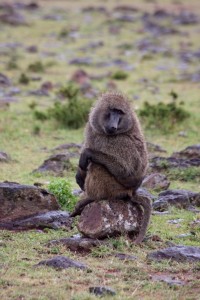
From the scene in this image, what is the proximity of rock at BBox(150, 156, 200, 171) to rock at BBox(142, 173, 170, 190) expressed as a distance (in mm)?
956

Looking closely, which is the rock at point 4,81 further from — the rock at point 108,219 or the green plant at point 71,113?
the rock at point 108,219

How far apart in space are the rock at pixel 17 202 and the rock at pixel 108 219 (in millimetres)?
793

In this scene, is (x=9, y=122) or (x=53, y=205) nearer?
(x=53, y=205)

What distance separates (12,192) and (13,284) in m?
2.16

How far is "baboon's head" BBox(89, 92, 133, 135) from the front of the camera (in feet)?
25.9

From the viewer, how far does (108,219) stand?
774 centimetres

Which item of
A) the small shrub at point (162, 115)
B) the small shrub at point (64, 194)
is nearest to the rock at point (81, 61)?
the small shrub at point (162, 115)

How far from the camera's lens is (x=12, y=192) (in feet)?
27.5

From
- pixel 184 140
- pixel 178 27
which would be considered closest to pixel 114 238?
pixel 184 140

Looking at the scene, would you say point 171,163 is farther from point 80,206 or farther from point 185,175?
point 80,206

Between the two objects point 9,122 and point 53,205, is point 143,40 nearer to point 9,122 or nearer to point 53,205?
point 9,122

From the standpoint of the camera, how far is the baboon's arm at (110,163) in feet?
25.7

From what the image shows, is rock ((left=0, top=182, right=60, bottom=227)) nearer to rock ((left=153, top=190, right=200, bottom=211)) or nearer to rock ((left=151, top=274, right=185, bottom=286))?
rock ((left=153, top=190, right=200, bottom=211))

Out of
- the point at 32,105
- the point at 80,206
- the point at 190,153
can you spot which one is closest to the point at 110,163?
the point at 80,206
